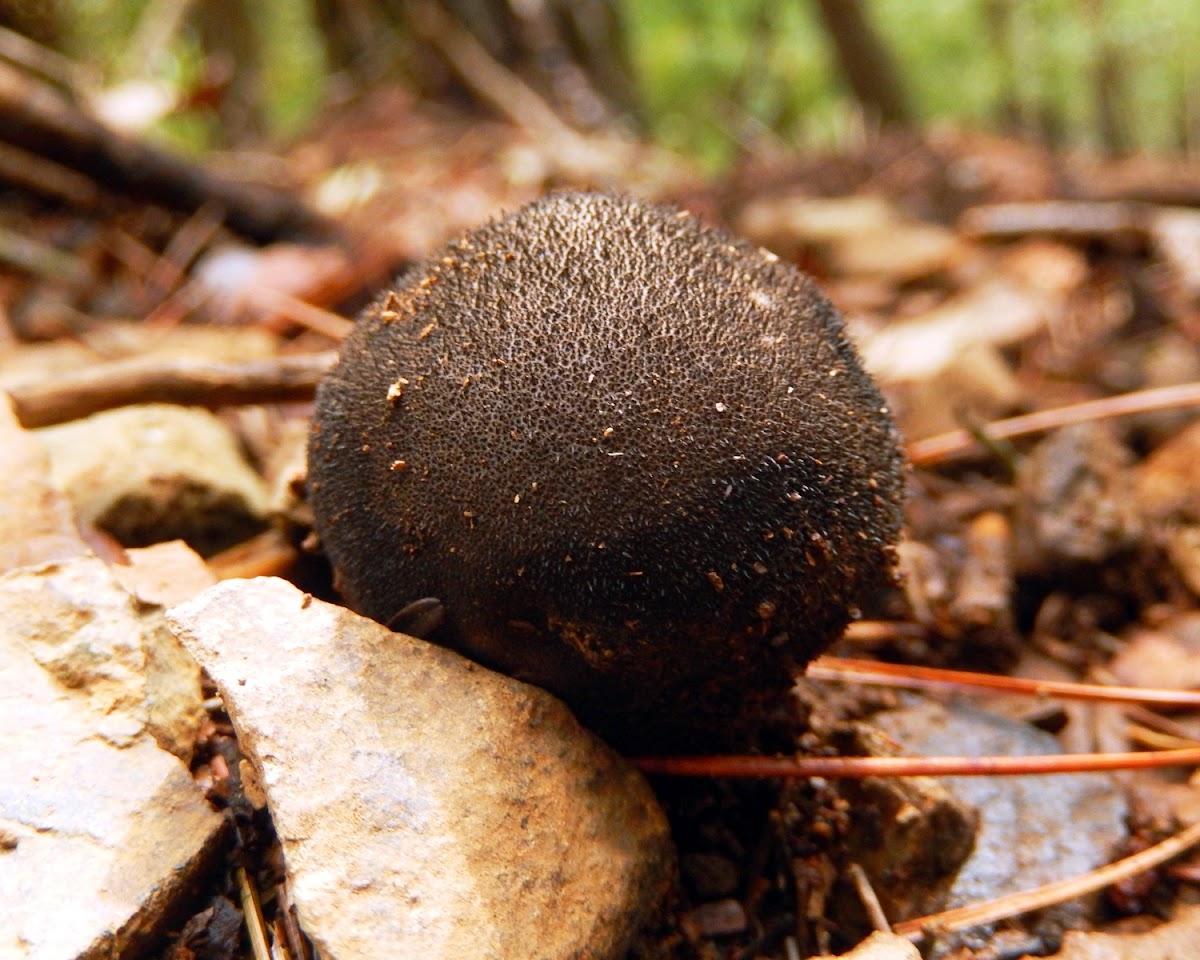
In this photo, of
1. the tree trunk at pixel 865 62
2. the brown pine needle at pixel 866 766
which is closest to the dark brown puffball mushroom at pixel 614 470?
the brown pine needle at pixel 866 766

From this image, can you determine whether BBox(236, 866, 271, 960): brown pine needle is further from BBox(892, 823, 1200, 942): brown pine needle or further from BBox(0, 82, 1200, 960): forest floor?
BBox(892, 823, 1200, 942): brown pine needle

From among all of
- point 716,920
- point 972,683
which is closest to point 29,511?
point 716,920

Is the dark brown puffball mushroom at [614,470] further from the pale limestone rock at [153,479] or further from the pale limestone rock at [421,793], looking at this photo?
the pale limestone rock at [153,479]

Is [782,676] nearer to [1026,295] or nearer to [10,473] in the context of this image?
[10,473]

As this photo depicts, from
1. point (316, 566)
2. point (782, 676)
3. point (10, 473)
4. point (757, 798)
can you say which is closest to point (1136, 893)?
point (757, 798)

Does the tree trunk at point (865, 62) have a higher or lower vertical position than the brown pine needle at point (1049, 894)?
higher

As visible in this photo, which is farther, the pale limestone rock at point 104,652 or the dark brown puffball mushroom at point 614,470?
the pale limestone rock at point 104,652

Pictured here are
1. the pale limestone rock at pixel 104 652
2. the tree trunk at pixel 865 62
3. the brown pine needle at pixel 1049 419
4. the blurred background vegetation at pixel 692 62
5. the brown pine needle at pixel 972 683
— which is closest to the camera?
the pale limestone rock at pixel 104 652
